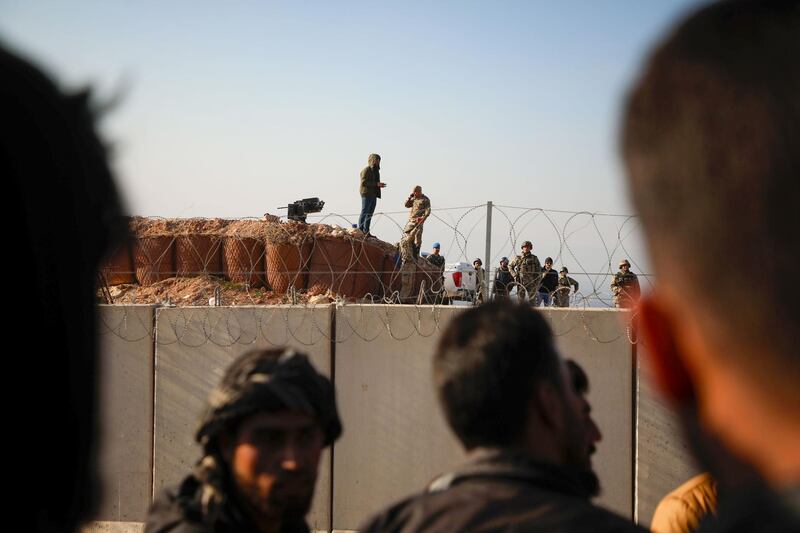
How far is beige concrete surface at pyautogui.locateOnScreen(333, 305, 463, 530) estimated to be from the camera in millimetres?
8242

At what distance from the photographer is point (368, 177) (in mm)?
13867

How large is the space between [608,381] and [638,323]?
7.19 m

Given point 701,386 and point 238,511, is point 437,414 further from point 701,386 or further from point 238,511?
point 701,386

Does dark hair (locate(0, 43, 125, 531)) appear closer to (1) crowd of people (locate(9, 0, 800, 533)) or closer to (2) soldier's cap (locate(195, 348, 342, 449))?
(1) crowd of people (locate(9, 0, 800, 533))

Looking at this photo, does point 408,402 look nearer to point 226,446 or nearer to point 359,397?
point 359,397

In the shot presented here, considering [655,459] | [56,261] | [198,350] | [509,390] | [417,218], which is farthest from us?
[417,218]

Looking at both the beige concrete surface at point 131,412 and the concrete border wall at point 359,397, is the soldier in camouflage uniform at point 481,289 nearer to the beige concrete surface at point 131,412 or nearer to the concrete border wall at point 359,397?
the concrete border wall at point 359,397

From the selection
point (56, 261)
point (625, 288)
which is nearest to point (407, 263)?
point (625, 288)

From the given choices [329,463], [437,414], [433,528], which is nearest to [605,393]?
[437,414]

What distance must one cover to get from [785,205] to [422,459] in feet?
25.6

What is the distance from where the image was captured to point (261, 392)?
2.46m

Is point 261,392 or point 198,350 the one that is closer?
point 261,392

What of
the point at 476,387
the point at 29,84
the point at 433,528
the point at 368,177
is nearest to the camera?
the point at 29,84

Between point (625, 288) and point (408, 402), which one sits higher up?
point (625, 288)
